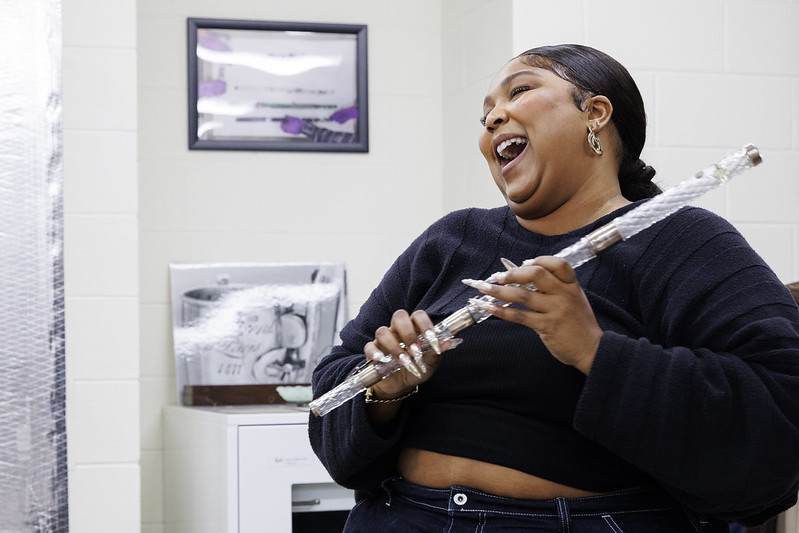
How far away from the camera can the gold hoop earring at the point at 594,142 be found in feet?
4.57

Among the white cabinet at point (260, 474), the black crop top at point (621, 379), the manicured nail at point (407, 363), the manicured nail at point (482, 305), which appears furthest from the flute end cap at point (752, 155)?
the white cabinet at point (260, 474)

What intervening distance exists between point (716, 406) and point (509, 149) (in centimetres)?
48

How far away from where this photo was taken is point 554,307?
41.8 inches

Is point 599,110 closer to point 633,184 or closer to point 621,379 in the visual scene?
point 633,184

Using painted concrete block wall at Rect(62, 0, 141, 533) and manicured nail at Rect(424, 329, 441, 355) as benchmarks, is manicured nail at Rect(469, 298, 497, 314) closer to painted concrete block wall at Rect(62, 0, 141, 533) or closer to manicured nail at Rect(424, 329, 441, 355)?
A: manicured nail at Rect(424, 329, 441, 355)

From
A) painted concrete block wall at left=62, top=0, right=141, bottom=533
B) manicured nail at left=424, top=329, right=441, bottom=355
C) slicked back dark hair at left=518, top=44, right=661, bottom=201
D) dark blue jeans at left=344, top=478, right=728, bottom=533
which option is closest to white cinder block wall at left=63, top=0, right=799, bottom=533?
painted concrete block wall at left=62, top=0, right=141, bottom=533

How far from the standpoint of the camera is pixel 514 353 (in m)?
1.26

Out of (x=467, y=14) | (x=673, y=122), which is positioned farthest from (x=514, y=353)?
(x=467, y=14)

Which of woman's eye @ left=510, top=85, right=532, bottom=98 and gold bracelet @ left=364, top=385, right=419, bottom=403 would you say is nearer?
gold bracelet @ left=364, top=385, right=419, bottom=403

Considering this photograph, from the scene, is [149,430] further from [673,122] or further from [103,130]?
[673,122]

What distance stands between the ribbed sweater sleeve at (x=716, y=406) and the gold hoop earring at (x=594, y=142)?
0.33m

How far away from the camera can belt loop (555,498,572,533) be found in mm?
1172

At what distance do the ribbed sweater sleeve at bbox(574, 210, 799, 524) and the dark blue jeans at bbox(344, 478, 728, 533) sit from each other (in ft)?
0.22

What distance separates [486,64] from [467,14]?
265 mm
